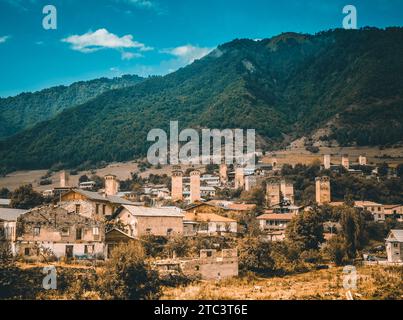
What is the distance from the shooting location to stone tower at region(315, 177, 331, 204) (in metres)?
72.4

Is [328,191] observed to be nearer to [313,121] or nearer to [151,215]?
[151,215]

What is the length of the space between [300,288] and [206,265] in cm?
610

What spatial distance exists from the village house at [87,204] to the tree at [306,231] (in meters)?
15.1

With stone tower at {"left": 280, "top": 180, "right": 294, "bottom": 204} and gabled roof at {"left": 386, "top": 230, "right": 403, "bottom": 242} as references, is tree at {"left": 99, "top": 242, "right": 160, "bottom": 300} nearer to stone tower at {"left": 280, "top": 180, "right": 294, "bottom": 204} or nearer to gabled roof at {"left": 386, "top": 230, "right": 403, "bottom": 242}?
gabled roof at {"left": 386, "top": 230, "right": 403, "bottom": 242}

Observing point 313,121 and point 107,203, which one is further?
point 313,121

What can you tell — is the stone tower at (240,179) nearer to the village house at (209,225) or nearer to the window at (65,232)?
the village house at (209,225)

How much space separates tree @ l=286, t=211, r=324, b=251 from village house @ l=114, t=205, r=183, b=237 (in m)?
10.3

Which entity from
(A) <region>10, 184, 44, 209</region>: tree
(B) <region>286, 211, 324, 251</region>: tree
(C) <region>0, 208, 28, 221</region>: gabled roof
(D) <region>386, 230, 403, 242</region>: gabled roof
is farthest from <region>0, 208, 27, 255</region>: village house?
(D) <region>386, 230, 403, 242</region>: gabled roof

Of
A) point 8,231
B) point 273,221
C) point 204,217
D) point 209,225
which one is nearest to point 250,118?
point 273,221

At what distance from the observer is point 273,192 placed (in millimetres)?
73625

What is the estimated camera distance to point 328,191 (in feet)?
239

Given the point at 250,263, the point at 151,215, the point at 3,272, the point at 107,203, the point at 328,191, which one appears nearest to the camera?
the point at 3,272
